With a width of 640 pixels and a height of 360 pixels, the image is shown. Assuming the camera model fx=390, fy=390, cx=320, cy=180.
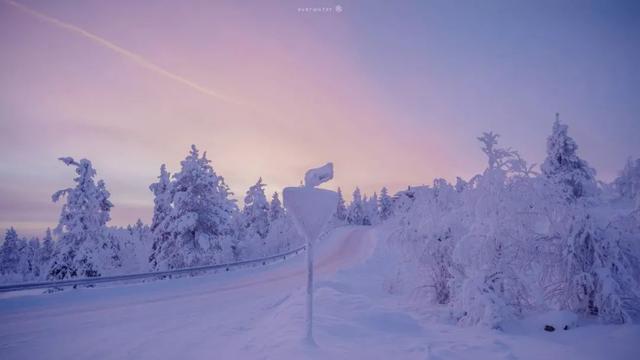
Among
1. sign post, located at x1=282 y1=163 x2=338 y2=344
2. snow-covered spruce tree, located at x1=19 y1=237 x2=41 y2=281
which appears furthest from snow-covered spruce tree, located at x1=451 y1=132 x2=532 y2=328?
snow-covered spruce tree, located at x1=19 y1=237 x2=41 y2=281

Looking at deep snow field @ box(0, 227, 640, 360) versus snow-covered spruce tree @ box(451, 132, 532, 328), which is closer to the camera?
deep snow field @ box(0, 227, 640, 360)

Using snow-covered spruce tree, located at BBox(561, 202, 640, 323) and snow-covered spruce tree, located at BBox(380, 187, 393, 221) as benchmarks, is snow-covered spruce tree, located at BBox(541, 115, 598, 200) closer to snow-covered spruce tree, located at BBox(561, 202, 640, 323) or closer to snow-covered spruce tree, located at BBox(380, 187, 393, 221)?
snow-covered spruce tree, located at BBox(561, 202, 640, 323)

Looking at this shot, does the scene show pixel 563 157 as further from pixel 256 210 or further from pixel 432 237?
pixel 256 210

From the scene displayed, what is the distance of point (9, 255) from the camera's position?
83375 millimetres

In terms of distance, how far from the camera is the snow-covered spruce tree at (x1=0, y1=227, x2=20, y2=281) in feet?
Answer: 267

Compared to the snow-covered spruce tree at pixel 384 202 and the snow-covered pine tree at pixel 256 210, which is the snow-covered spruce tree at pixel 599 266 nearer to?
the snow-covered pine tree at pixel 256 210

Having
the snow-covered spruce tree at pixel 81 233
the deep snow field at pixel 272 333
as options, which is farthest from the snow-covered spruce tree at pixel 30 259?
the deep snow field at pixel 272 333

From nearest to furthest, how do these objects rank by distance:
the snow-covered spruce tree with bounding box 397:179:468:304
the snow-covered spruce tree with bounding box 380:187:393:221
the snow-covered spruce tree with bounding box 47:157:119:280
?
the snow-covered spruce tree with bounding box 397:179:468:304 < the snow-covered spruce tree with bounding box 47:157:119:280 < the snow-covered spruce tree with bounding box 380:187:393:221

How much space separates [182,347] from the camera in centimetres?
789

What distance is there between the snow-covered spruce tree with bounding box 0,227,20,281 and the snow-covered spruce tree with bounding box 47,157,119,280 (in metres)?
71.0

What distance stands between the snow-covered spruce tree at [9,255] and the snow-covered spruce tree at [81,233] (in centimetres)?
7101

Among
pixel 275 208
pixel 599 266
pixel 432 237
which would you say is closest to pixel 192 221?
pixel 432 237

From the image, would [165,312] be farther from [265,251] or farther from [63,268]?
[265,251]

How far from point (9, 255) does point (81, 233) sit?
250 ft
